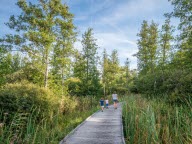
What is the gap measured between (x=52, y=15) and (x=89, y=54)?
13153 millimetres

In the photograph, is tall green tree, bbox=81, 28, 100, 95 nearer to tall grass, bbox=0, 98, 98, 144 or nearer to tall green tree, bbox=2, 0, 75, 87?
tall green tree, bbox=2, 0, 75, 87

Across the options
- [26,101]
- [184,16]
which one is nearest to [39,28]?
[26,101]

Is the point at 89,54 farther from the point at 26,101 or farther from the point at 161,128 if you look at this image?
the point at 161,128

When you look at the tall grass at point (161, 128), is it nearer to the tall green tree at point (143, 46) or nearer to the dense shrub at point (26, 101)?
the dense shrub at point (26, 101)

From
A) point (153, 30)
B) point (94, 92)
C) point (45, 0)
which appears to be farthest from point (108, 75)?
Answer: point (45, 0)

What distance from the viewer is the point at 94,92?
2969cm

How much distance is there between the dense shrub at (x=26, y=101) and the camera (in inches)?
349

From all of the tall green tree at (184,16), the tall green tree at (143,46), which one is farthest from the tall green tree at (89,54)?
the tall green tree at (184,16)

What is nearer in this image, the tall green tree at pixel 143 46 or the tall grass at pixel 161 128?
the tall grass at pixel 161 128

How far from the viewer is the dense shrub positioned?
8854 millimetres

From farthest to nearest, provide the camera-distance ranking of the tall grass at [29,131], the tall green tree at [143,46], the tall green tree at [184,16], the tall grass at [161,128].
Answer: the tall green tree at [143,46] < the tall green tree at [184,16] < the tall grass at [29,131] < the tall grass at [161,128]

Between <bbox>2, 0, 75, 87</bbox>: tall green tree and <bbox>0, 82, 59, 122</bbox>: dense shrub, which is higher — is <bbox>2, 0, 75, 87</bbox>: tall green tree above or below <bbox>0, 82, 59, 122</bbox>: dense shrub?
above

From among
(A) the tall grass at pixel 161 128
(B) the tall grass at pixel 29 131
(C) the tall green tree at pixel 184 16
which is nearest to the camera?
(A) the tall grass at pixel 161 128

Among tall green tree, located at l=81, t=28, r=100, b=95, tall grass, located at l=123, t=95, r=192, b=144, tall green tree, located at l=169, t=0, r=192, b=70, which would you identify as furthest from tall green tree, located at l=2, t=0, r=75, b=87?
tall green tree, located at l=81, t=28, r=100, b=95
